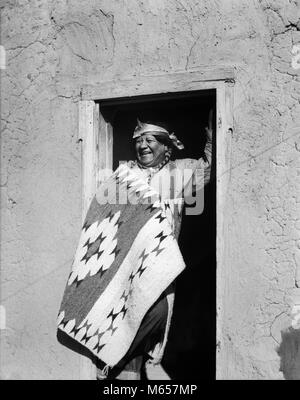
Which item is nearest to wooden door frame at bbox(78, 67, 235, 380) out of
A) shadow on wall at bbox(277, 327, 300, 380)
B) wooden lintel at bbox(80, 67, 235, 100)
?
wooden lintel at bbox(80, 67, 235, 100)

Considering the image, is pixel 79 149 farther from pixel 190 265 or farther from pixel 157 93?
pixel 190 265

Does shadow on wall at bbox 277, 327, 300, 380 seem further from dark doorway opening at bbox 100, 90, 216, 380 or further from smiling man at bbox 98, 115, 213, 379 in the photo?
dark doorway opening at bbox 100, 90, 216, 380

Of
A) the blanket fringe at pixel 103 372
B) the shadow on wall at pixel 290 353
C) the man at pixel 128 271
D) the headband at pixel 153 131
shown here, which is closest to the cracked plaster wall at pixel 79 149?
the shadow on wall at pixel 290 353

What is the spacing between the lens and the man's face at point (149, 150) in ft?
16.0

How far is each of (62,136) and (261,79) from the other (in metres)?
1.45

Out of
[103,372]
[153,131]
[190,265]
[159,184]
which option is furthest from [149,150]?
[103,372]

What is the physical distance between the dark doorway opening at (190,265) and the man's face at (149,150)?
0.24 metres

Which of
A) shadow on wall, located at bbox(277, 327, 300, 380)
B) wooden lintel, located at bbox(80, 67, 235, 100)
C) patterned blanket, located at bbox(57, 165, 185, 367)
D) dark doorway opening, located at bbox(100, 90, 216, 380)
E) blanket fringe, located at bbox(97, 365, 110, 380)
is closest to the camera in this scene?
shadow on wall, located at bbox(277, 327, 300, 380)

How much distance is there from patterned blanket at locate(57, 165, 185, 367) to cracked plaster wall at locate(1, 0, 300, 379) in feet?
0.85

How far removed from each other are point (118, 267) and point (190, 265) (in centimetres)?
79

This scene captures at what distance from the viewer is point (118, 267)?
4.48 meters

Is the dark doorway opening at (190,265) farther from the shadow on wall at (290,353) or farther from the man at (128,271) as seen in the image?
the shadow on wall at (290,353)

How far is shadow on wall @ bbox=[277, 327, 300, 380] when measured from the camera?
4117 mm
